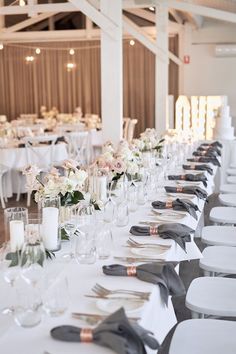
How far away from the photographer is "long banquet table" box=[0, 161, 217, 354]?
1.58 metres

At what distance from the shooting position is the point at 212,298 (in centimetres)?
259

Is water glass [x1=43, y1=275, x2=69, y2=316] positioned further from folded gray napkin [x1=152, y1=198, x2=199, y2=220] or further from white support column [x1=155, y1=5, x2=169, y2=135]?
white support column [x1=155, y1=5, x2=169, y2=135]

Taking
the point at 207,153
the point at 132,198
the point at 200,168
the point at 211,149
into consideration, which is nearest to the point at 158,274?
the point at 132,198

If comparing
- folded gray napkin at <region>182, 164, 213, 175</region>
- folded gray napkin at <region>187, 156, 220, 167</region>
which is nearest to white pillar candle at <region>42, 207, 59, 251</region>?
folded gray napkin at <region>182, 164, 213, 175</region>

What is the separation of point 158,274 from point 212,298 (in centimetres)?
63

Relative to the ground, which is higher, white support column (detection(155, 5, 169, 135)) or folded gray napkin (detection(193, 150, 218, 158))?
white support column (detection(155, 5, 169, 135))

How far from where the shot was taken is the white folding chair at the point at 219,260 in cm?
304

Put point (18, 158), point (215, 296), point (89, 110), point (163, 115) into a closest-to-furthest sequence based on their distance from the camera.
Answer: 1. point (215, 296)
2. point (18, 158)
3. point (163, 115)
4. point (89, 110)

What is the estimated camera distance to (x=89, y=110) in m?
14.6

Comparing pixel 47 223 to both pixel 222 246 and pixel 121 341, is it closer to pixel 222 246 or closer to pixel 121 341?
pixel 121 341

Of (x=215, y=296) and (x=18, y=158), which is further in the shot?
(x=18, y=158)

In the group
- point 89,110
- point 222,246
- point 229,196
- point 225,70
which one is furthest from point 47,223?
point 89,110

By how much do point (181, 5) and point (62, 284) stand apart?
701cm

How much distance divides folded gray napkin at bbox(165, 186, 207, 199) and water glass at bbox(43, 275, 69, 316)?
2.15 metres
